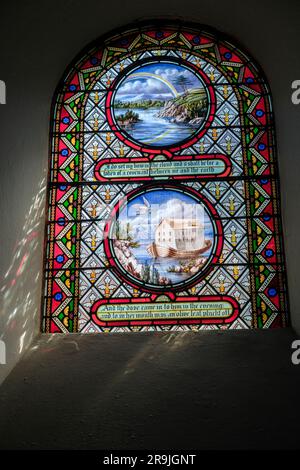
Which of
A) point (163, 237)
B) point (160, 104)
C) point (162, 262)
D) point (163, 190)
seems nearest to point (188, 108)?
point (160, 104)

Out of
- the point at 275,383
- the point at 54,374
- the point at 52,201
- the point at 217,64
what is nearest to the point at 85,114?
the point at 52,201

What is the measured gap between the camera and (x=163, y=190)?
5.14 metres

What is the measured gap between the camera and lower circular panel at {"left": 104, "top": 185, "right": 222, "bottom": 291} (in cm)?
487

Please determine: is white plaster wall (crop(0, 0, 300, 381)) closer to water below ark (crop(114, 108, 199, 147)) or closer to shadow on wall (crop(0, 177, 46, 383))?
shadow on wall (crop(0, 177, 46, 383))

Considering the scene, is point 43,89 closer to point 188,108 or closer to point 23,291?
point 188,108

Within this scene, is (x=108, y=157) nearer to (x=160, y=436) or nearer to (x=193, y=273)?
(x=193, y=273)

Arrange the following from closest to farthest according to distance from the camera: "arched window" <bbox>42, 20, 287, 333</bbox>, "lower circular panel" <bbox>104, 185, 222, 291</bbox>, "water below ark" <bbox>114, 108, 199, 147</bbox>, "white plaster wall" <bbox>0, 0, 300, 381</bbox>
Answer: "white plaster wall" <bbox>0, 0, 300, 381</bbox>, "arched window" <bbox>42, 20, 287, 333</bbox>, "lower circular panel" <bbox>104, 185, 222, 291</bbox>, "water below ark" <bbox>114, 108, 199, 147</bbox>

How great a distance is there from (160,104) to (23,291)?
214 cm

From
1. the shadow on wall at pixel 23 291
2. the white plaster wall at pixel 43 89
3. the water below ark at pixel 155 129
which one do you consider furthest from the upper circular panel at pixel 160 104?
the shadow on wall at pixel 23 291

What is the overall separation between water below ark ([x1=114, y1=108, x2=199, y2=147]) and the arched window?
0.4 inches

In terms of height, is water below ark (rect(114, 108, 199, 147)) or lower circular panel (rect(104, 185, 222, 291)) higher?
water below ark (rect(114, 108, 199, 147))

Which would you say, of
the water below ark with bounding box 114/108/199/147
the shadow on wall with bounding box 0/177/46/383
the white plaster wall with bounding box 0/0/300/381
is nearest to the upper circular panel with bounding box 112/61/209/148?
the water below ark with bounding box 114/108/199/147

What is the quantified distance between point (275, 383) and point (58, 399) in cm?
143

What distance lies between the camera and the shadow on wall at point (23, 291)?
13.9 feet
